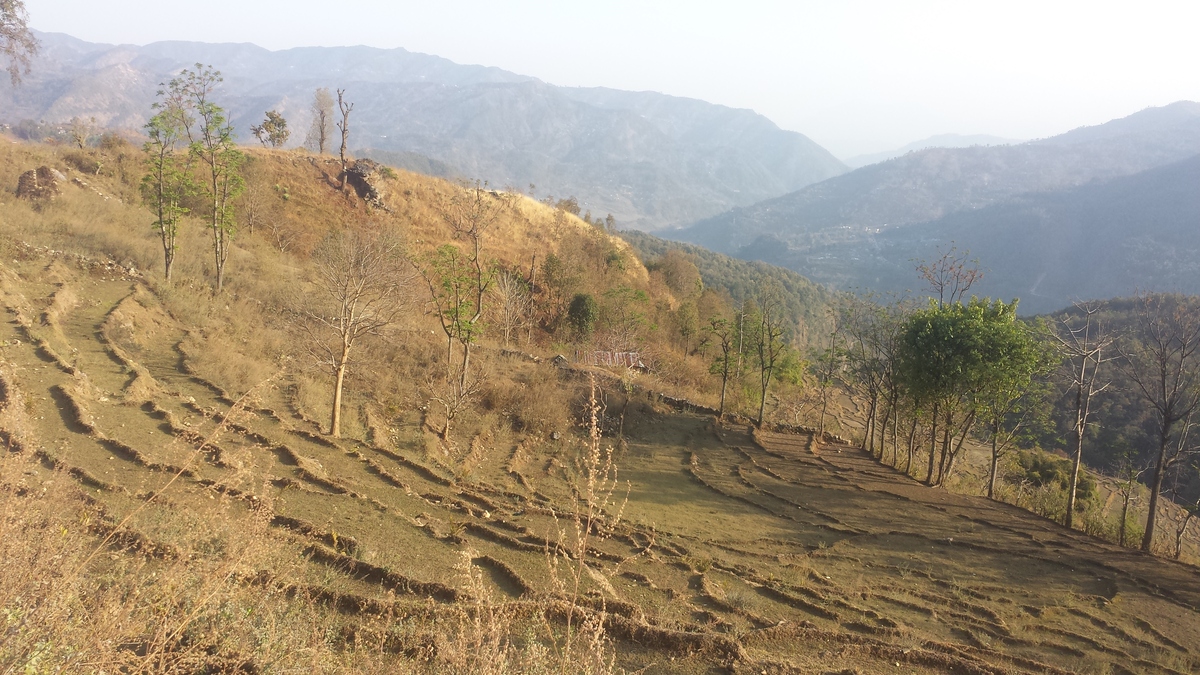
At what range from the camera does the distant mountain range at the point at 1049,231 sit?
10981 cm

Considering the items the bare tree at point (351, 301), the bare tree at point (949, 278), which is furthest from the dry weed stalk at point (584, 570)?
the bare tree at point (949, 278)

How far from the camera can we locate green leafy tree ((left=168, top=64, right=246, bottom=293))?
18.8 m

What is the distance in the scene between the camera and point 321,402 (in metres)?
15.2

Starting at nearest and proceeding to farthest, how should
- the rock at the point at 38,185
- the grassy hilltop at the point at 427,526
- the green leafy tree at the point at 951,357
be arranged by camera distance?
the grassy hilltop at the point at 427,526 → the green leafy tree at the point at 951,357 → the rock at the point at 38,185

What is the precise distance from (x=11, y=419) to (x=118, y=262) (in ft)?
48.8

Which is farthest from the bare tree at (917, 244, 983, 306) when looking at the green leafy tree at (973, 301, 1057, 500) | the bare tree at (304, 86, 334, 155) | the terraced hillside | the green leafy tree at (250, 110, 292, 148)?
the green leafy tree at (250, 110, 292, 148)

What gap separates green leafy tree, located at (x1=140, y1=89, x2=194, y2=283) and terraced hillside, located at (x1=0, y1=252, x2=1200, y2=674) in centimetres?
295

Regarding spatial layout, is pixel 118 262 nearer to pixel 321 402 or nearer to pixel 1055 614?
pixel 321 402

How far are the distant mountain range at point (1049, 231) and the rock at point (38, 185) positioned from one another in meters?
87.1

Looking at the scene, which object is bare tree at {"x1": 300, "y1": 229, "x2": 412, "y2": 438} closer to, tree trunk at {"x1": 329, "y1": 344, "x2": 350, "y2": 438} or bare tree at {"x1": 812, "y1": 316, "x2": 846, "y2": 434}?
tree trunk at {"x1": 329, "y1": 344, "x2": 350, "y2": 438}

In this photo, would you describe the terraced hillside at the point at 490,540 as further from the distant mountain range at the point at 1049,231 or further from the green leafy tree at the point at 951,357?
the distant mountain range at the point at 1049,231

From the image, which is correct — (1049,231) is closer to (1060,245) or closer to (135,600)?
(1060,245)

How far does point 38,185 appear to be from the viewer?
24219 millimetres

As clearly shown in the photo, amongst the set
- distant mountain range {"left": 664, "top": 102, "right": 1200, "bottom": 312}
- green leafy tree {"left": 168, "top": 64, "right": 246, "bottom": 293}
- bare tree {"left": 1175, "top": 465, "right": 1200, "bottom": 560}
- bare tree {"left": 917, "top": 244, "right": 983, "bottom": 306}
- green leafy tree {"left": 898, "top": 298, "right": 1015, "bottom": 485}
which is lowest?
bare tree {"left": 1175, "top": 465, "right": 1200, "bottom": 560}
